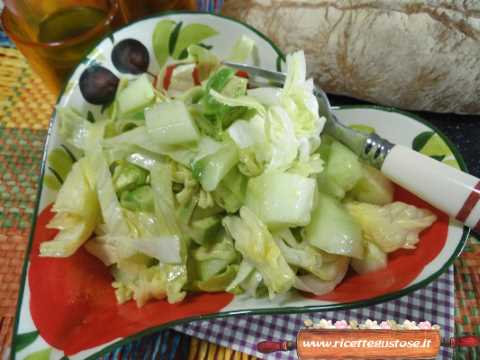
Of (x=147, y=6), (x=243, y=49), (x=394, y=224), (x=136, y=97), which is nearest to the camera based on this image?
(x=394, y=224)

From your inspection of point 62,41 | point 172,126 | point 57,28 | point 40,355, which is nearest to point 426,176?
point 172,126

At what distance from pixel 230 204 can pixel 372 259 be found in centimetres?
28

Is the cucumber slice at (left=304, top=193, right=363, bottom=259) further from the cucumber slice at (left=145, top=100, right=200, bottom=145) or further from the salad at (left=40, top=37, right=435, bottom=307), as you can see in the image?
the cucumber slice at (left=145, top=100, right=200, bottom=145)

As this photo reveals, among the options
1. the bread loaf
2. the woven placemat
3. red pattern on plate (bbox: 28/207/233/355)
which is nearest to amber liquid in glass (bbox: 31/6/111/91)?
the woven placemat

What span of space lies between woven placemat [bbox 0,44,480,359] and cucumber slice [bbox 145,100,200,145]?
1.34 feet

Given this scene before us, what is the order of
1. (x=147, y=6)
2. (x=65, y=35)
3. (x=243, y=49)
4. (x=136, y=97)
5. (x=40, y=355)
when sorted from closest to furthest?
1. (x=40, y=355)
2. (x=136, y=97)
3. (x=243, y=49)
4. (x=65, y=35)
5. (x=147, y=6)

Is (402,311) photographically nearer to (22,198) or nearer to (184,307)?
(184,307)

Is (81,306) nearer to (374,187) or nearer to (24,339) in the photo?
(24,339)

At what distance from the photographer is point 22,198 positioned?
3.66 ft

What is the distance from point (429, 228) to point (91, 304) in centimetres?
63

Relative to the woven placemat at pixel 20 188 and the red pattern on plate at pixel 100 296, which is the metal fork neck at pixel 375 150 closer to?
the red pattern on plate at pixel 100 296

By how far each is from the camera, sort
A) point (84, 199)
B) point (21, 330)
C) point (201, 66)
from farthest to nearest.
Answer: point (201, 66)
point (84, 199)
point (21, 330)

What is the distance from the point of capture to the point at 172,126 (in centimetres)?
80

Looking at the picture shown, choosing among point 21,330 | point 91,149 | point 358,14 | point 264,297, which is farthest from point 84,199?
point 358,14
